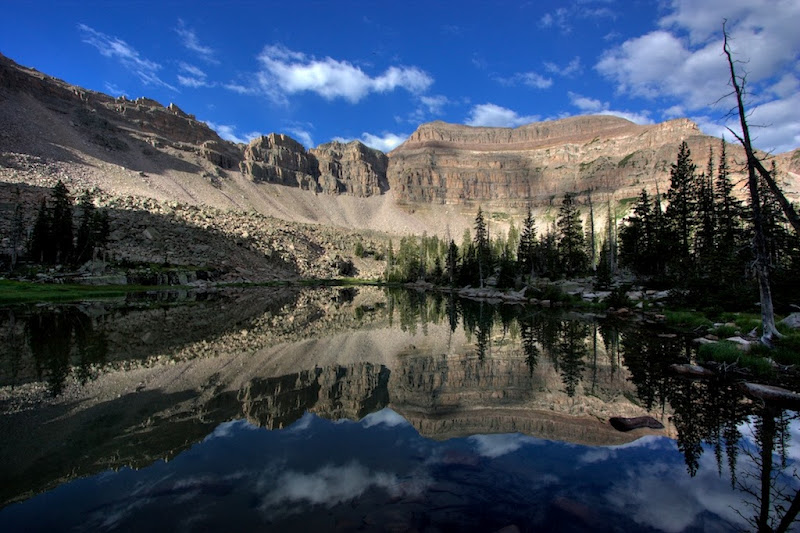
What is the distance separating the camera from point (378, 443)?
958 cm

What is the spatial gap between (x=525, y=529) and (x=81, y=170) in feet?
529

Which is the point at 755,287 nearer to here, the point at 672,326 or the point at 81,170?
the point at 672,326

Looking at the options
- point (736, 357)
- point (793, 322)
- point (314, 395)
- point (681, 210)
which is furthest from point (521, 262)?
point (314, 395)

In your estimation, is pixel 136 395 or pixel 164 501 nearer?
pixel 164 501

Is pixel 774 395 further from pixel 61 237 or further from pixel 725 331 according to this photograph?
pixel 61 237

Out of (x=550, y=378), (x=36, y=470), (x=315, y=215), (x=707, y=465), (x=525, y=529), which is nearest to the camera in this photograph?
(x=525, y=529)

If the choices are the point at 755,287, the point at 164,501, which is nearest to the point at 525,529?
the point at 164,501

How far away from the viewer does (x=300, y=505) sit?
6676 millimetres

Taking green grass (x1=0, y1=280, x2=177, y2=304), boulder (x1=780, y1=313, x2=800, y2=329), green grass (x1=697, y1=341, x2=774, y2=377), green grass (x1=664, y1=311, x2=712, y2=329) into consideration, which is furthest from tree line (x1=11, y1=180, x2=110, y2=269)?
boulder (x1=780, y1=313, x2=800, y2=329)

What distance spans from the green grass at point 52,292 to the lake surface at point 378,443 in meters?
31.4

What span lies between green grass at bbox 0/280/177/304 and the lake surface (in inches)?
1236

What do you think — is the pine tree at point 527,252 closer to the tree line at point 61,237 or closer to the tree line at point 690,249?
the tree line at point 690,249

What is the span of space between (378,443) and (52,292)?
56155 mm

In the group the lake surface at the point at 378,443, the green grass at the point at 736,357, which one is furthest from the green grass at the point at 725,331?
the green grass at the point at 736,357
